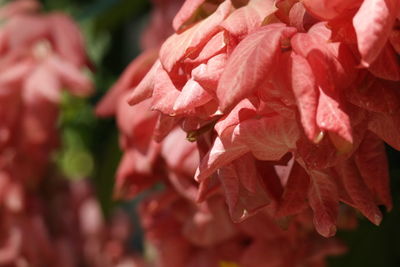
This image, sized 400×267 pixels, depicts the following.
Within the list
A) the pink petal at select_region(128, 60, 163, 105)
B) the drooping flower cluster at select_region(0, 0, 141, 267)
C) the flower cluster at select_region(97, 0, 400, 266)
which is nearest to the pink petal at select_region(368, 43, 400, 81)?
the flower cluster at select_region(97, 0, 400, 266)

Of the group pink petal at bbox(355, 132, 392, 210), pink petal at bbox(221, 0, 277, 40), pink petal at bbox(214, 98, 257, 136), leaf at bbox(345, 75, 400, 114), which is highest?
pink petal at bbox(221, 0, 277, 40)

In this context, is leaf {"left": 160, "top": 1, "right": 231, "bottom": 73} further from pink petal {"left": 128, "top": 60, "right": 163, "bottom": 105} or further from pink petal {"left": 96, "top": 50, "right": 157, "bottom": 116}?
pink petal {"left": 96, "top": 50, "right": 157, "bottom": 116}

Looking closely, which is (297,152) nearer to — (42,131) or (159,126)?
(159,126)

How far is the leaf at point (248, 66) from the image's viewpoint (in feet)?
1.24

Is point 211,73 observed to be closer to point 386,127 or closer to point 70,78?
point 386,127

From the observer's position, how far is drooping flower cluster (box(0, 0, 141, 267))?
0.82m

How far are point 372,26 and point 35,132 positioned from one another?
496 millimetres

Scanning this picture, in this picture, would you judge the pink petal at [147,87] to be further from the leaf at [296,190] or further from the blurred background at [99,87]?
the blurred background at [99,87]

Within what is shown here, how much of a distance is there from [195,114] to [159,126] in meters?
0.04

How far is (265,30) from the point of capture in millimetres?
397

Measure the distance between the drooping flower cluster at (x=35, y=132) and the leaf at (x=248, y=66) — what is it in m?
0.45

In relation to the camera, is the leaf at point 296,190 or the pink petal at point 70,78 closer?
the leaf at point 296,190

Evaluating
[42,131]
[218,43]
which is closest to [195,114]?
[218,43]

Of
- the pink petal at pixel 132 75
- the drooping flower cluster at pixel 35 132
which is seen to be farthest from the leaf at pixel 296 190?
the drooping flower cluster at pixel 35 132
